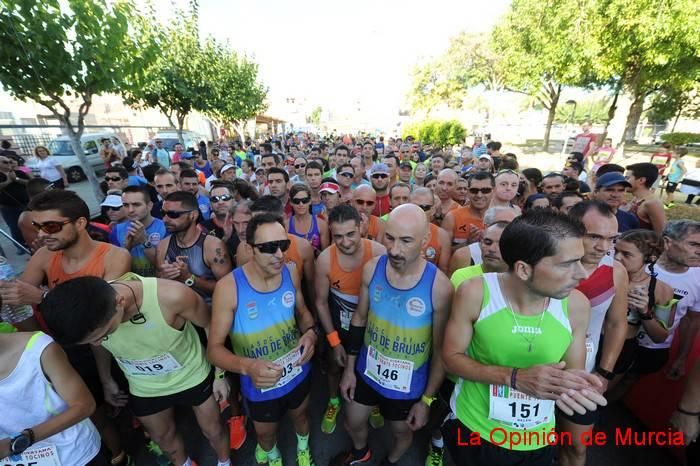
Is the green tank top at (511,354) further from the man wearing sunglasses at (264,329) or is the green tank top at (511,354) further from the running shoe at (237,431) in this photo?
the running shoe at (237,431)

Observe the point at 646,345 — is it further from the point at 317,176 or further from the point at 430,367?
the point at 317,176

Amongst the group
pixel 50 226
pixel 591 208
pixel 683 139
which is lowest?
pixel 50 226

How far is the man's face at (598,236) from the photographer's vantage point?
227 centimetres

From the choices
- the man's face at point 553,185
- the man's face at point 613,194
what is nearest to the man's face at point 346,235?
the man's face at point 613,194

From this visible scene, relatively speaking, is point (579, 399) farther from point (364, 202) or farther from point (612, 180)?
point (612, 180)

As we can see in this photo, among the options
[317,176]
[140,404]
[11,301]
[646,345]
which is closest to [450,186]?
[317,176]

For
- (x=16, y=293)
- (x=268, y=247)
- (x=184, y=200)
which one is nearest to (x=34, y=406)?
(x=16, y=293)

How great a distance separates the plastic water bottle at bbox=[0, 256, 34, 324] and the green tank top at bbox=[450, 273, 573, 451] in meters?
3.29

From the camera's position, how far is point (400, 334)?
2.24 m

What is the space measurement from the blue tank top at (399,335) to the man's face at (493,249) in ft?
1.80

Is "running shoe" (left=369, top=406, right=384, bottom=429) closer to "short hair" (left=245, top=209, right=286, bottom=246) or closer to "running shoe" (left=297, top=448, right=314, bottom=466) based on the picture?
"running shoe" (left=297, top=448, right=314, bottom=466)

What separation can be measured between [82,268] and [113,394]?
1116 mm

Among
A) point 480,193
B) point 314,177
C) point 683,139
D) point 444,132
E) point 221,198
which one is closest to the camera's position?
point 480,193

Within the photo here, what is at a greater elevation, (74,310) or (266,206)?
(266,206)
